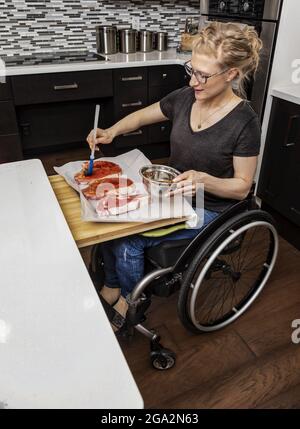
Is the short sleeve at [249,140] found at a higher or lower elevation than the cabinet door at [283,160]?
higher

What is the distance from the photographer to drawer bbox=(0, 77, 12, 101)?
2309 mm

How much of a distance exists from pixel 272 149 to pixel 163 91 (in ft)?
3.48

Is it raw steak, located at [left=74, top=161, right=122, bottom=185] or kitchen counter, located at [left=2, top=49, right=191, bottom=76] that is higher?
kitchen counter, located at [left=2, top=49, right=191, bottom=76]

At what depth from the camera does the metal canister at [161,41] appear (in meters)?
2.87

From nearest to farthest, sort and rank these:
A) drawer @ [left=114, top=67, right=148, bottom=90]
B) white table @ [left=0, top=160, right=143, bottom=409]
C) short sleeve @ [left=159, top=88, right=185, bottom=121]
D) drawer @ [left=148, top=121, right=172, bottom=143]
→ white table @ [left=0, top=160, right=143, bottom=409] < short sleeve @ [left=159, top=88, right=185, bottom=121] < drawer @ [left=114, top=67, right=148, bottom=90] < drawer @ [left=148, top=121, right=172, bottom=143]

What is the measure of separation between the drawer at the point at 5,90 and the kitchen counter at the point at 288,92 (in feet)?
5.38

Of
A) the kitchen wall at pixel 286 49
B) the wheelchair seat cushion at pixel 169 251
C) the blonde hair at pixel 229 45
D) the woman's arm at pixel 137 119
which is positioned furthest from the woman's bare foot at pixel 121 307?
the kitchen wall at pixel 286 49

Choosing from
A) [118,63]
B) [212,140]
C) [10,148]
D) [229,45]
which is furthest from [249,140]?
[10,148]

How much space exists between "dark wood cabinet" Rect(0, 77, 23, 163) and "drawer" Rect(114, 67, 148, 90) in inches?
29.2

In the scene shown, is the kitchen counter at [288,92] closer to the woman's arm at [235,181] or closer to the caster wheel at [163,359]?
the woman's arm at [235,181]

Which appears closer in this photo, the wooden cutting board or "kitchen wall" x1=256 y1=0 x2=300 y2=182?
the wooden cutting board

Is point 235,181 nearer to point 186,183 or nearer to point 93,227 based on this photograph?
point 186,183

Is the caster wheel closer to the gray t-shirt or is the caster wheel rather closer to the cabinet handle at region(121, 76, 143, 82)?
the gray t-shirt

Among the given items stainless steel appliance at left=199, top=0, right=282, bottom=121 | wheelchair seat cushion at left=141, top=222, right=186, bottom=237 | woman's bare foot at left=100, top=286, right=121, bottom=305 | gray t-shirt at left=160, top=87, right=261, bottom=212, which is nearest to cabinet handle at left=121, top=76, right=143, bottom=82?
stainless steel appliance at left=199, top=0, right=282, bottom=121
